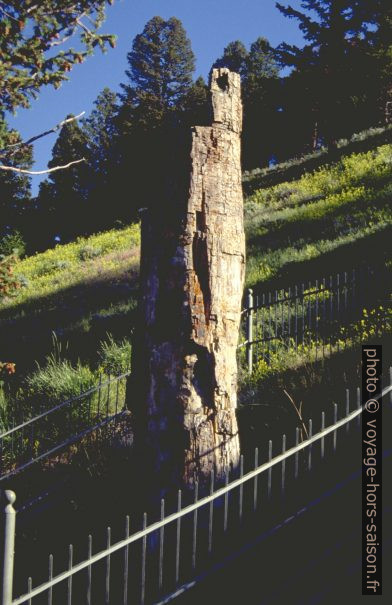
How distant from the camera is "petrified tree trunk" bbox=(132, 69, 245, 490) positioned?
16.9ft

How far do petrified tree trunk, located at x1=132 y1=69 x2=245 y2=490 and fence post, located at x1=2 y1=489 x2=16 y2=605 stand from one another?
1.37m

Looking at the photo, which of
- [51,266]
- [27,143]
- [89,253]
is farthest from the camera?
[51,266]

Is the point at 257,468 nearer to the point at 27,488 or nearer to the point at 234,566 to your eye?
the point at 234,566

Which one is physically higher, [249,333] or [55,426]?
[249,333]

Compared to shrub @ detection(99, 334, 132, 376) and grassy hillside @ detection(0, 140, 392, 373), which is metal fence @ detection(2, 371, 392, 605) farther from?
grassy hillside @ detection(0, 140, 392, 373)

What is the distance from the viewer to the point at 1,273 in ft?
29.3

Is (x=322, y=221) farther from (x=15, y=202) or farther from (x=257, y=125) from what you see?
(x=15, y=202)

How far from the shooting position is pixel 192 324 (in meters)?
5.12

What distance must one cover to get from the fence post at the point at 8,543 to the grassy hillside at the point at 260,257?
8.32m

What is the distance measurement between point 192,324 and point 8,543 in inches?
80.6

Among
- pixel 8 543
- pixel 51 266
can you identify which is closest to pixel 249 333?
pixel 8 543

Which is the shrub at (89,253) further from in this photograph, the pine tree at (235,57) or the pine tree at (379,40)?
the pine tree at (235,57)

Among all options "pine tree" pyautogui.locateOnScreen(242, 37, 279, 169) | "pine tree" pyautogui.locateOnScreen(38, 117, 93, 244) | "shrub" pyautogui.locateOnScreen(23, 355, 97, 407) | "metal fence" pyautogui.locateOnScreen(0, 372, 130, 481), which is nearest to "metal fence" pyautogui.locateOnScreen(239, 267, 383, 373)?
"metal fence" pyautogui.locateOnScreen(0, 372, 130, 481)

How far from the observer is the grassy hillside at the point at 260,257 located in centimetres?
1402
